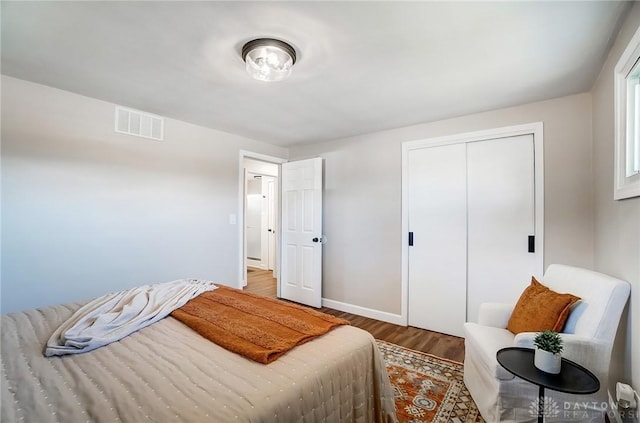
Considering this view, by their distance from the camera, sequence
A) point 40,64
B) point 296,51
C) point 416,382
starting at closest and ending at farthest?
point 296,51, point 40,64, point 416,382

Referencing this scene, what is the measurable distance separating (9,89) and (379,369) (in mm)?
3292

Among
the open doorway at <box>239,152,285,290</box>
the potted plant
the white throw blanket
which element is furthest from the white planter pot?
the open doorway at <box>239,152,285,290</box>

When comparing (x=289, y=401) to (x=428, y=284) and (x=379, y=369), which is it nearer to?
(x=379, y=369)

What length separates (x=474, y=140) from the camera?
283 cm

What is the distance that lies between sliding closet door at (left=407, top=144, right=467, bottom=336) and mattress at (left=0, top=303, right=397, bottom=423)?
5.97 feet

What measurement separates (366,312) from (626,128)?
2.87m

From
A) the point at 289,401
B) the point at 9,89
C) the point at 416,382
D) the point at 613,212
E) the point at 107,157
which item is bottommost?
the point at 416,382

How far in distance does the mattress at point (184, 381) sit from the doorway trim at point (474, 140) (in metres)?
1.87

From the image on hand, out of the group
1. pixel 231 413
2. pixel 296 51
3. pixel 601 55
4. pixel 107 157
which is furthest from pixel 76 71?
pixel 601 55

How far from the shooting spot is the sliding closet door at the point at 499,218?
258cm

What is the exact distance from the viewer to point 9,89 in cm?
211

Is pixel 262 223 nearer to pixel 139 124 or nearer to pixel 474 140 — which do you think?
pixel 139 124

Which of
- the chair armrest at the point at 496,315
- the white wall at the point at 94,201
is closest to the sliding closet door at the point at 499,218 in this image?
the chair armrest at the point at 496,315

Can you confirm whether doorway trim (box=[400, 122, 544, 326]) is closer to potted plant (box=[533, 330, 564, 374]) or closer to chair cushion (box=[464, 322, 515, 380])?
chair cushion (box=[464, 322, 515, 380])
